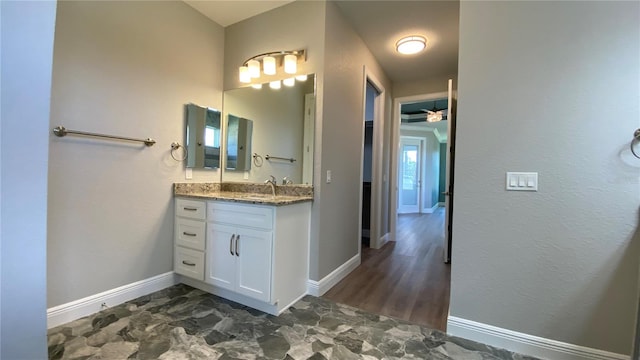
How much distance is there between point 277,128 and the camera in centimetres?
277

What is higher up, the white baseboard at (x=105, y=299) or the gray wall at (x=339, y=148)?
the gray wall at (x=339, y=148)

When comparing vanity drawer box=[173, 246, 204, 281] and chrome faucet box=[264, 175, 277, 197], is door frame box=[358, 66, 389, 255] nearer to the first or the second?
chrome faucet box=[264, 175, 277, 197]

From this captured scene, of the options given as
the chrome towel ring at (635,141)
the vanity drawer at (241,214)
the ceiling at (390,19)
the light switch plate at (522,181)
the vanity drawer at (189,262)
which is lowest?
the vanity drawer at (189,262)

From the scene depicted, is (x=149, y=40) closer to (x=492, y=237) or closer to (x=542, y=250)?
(x=492, y=237)

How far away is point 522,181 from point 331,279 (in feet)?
5.73

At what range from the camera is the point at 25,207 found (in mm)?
600

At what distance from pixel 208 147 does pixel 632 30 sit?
3.15 m

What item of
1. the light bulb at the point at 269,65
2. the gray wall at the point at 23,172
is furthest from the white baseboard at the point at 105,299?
the light bulb at the point at 269,65

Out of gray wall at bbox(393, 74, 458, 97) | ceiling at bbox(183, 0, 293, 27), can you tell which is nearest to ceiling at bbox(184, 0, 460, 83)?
ceiling at bbox(183, 0, 293, 27)

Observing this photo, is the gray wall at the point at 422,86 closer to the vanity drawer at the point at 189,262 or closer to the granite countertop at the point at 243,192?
the granite countertop at the point at 243,192

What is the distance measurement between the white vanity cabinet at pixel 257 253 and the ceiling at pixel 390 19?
188cm

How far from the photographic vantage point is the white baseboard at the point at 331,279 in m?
2.38

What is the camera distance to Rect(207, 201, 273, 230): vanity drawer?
1.99 m

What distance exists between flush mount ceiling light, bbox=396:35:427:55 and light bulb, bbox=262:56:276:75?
153 cm
